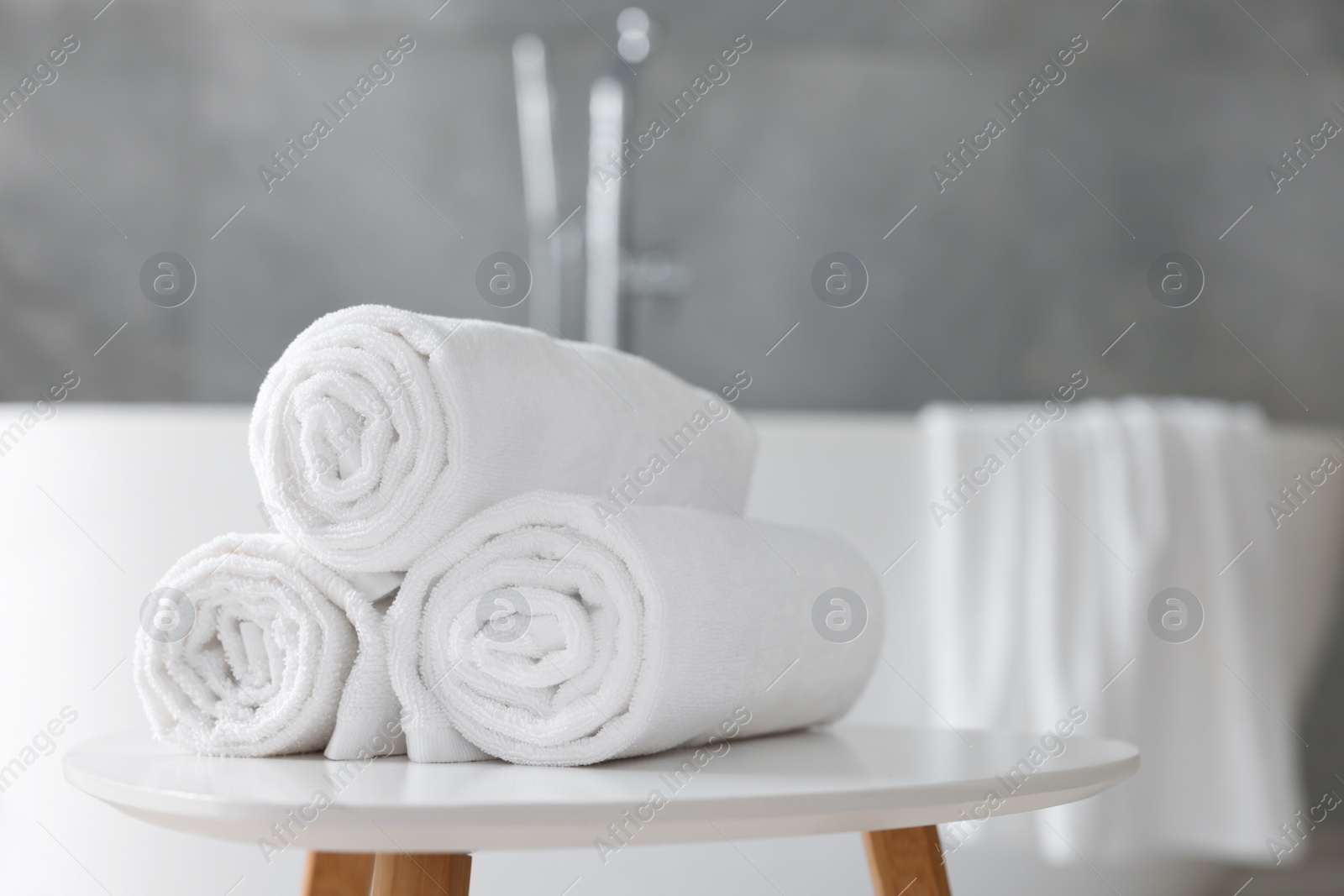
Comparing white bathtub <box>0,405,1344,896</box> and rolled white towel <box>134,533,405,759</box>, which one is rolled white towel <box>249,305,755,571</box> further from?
white bathtub <box>0,405,1344,896</box>

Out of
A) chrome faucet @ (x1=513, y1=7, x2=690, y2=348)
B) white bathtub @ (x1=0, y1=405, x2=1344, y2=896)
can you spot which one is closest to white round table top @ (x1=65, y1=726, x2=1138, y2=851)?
white bathtub @ (x1=0, y1=405, x2=1344, y2=896)

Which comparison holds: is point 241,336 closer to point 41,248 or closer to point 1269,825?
point 41,248

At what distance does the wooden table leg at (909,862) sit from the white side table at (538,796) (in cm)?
6

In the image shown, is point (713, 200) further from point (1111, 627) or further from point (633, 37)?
point (1111, 627)

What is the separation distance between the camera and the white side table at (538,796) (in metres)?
0.38

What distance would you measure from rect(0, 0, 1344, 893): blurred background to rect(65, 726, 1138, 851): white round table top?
178cm

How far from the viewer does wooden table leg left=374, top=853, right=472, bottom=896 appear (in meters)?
0.48

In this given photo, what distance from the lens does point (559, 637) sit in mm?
500

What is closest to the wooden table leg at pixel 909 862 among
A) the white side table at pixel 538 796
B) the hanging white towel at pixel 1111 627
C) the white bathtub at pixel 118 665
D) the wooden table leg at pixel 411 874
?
the white side table at pixel 538 796

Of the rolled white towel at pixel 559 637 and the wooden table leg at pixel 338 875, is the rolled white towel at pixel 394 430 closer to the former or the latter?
the rolled white towel at pixel 559 637

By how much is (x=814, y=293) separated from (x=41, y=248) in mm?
1458

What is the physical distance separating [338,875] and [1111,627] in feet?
3.29

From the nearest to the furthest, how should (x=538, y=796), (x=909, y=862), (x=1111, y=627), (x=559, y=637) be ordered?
(x=538, y=796), (x=559, y=637), (x=909, y=862), (x=1111, y=627)

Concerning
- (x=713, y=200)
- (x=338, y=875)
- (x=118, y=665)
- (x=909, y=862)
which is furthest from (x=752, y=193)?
(x=338, y=875)
